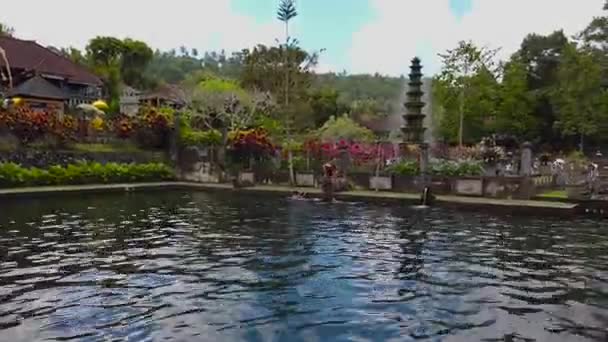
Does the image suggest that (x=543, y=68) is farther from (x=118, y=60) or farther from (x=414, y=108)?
(x=118, y=60)

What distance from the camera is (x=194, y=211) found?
16.1m

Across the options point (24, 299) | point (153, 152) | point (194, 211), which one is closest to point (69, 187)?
point (153, 152)

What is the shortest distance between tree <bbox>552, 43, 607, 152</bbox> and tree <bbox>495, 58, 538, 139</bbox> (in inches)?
136

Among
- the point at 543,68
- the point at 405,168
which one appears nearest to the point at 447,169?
the point at 405,168

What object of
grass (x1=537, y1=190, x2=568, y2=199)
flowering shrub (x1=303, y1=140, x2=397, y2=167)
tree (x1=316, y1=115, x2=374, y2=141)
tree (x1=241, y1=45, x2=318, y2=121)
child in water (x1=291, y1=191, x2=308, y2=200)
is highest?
tree (x1=241, y1=45, x2=318, y2=121)

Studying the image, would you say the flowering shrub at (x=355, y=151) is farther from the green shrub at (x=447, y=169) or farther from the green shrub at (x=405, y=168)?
the green shrub at (x=447, y=169)

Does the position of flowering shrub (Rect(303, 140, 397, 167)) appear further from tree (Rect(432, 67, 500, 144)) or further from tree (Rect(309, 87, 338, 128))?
tree (Rect(309, 87, 338, 128))

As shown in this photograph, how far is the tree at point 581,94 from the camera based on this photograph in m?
34.3

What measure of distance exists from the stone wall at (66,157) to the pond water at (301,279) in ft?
31.5

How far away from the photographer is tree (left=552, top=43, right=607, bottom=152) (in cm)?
3434

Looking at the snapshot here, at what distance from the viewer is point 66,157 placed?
80.7 feet

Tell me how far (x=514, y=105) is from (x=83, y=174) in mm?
29129

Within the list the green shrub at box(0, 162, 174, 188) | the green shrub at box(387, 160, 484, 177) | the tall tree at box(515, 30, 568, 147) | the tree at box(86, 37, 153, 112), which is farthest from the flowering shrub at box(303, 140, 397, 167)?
the tree at box(86, 37, 153, 112)

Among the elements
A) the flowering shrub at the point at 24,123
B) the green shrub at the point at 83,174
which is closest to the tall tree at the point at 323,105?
the green shrub at the point at 83,174
